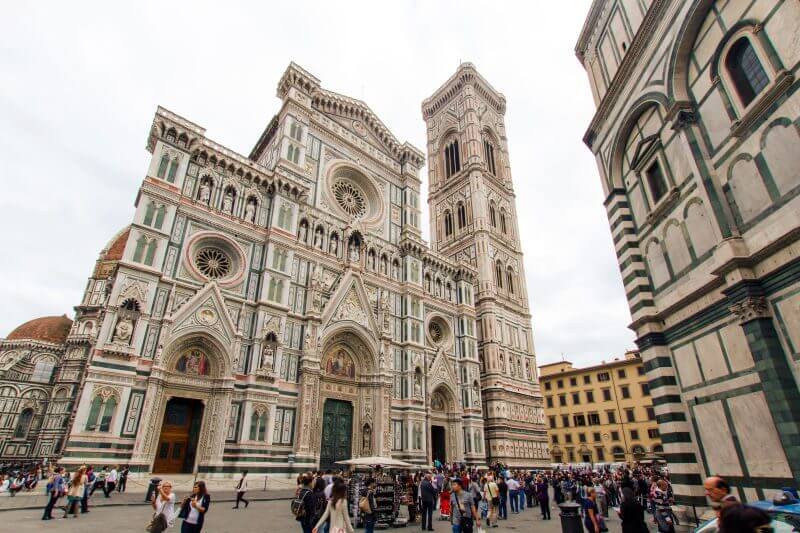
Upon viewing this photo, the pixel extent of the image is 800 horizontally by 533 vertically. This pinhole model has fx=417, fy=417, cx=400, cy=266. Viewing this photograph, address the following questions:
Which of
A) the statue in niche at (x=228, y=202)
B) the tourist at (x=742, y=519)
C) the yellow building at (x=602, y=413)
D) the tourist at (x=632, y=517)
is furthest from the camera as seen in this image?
the yellow building at (x=602, y=413)

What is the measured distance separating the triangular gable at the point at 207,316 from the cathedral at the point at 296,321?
0.07m

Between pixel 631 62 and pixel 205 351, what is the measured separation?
20.1 meters

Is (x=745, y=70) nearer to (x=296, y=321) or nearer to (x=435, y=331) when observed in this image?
(x=296, y=321)

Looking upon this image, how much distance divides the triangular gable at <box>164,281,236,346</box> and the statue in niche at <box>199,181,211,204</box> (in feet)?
15.3

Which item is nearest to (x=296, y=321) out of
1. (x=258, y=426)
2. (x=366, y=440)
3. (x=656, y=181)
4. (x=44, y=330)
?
(x=258, y=426)

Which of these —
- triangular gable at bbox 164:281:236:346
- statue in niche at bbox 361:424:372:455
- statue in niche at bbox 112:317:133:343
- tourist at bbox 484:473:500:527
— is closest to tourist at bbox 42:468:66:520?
statue in niche at bbox 112:317:133:343

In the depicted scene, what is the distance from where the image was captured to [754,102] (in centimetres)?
793

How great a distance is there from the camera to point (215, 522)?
10.4 m

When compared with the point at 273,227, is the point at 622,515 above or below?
below

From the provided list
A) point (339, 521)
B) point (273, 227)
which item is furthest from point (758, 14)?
point (273, 227)

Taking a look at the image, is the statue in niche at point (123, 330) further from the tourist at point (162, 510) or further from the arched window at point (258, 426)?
the tourist at point (162, 510)

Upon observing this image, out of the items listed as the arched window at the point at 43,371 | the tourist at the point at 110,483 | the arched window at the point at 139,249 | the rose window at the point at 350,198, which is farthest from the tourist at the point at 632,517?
the arched window at the point at 43,371

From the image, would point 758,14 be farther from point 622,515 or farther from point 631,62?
point 622,515

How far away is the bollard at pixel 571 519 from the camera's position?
7.88 meters
